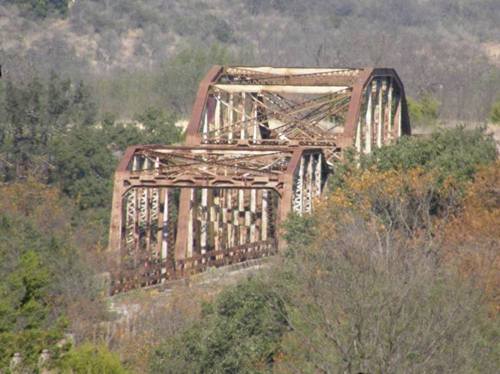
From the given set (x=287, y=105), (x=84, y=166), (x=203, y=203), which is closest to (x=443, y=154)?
(x=203, y=203)

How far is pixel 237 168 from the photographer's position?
46.1 m

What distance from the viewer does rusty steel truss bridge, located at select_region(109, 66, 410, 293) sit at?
151 ft

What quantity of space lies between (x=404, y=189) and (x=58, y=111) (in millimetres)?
31024

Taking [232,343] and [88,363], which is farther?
[232,343]

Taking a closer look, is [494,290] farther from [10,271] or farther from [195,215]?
[195,215]

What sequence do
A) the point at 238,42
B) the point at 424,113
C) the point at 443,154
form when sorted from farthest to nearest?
the point at 238,42
the point at 424,113
the point at 443,154

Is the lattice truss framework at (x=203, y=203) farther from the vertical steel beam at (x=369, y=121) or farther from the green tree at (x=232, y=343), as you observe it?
the green tree at (x=232, y=343)

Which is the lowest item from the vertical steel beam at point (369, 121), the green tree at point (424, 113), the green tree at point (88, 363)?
the green tree at point (424, 113)

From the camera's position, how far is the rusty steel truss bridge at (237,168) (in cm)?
4603

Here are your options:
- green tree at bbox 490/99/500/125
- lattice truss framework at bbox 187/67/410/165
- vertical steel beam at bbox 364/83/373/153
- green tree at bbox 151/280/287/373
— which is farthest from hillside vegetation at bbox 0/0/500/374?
vertical steel beam at bbox 364/83/373/153

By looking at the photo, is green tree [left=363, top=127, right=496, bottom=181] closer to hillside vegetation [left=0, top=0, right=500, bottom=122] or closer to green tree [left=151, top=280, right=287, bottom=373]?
green tree [left=151, top=280, right=287, bottom=373]

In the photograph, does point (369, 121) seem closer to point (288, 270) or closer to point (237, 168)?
point (237, 168)

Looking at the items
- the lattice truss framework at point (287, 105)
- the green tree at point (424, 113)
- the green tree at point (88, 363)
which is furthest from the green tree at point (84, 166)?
the green tree at point (88, 363)

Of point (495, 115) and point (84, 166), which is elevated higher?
point (495, 115)
